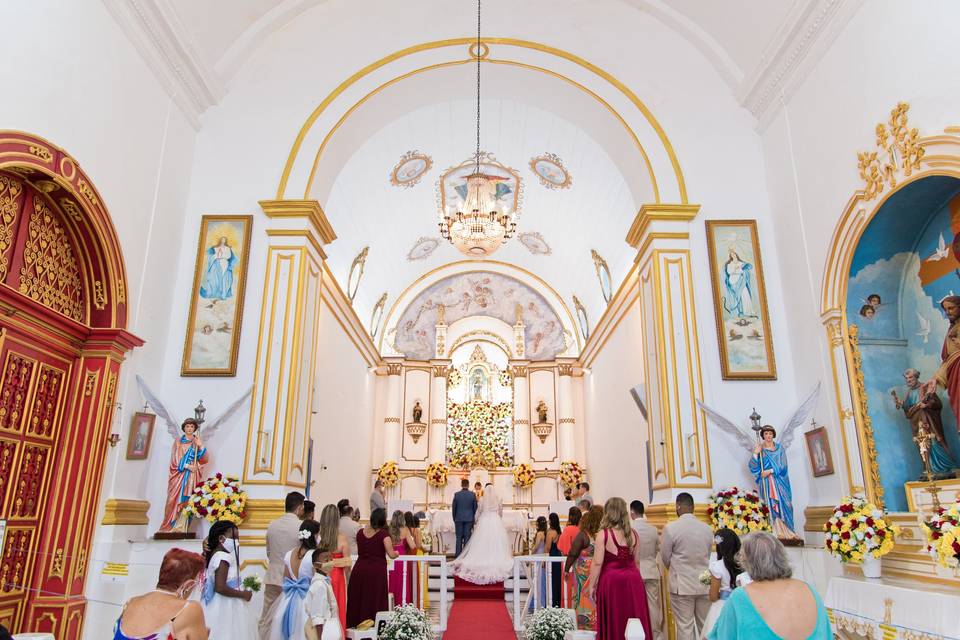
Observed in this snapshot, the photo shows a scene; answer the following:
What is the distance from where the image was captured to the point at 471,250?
923cm

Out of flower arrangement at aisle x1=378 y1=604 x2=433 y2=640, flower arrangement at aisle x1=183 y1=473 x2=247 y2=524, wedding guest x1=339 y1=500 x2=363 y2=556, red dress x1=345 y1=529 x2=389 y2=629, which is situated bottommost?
flower arrangement at aisle x1=378 y1=604 x2=433 y2=640

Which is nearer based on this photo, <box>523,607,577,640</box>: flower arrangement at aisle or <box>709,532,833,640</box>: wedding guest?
<box>709,532,833,640</box>: wedding guest

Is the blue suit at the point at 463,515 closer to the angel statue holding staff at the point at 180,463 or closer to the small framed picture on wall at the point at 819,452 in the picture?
the angel statue holding staff at the point at 180,463

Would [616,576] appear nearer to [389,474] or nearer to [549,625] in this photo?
[549,625]

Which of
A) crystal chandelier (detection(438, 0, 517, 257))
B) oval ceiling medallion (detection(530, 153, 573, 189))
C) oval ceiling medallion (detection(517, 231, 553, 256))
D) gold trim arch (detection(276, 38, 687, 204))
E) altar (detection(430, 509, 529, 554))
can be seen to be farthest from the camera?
oval ceiling medallion (detection(517, 231, 553, 256))

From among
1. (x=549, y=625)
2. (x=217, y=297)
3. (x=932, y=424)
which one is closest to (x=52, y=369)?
(x=217, y=297)

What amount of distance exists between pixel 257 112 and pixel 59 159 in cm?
356

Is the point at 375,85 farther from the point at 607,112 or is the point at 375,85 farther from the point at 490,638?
the point at 490,638

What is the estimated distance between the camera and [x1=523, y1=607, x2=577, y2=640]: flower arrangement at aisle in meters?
5.18

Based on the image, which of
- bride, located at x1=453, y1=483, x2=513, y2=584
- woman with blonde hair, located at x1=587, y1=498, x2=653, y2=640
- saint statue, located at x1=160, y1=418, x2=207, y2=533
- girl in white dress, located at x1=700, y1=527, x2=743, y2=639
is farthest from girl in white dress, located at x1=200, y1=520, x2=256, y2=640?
bride, located at x1=453, y1=483, x2=513, y2=584

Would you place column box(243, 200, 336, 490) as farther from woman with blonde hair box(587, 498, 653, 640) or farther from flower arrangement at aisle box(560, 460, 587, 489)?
flower arrangement at aisle box(560, 460, 587, 489)

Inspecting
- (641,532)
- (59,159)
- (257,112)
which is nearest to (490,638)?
(641,532)

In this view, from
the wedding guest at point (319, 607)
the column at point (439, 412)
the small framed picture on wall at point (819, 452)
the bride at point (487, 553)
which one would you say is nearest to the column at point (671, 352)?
the small framed picture on wall at point (819, 452)

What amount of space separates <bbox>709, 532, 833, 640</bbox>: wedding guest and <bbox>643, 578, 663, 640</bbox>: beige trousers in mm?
3653
